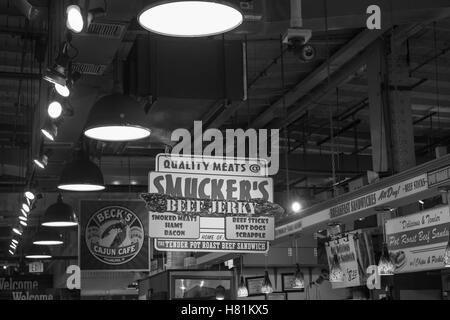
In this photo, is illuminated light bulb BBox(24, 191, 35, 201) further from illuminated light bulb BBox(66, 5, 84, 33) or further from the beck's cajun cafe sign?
illuminated light bulb BBox(66, 5, 84, 33)

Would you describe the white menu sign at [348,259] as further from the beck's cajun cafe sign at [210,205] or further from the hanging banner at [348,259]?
the beck's cajun cafe sign at [210,205]

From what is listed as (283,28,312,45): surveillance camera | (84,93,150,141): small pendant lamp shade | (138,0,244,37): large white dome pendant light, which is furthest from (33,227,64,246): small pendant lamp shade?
(138,0,244,37): large white dome pendant light

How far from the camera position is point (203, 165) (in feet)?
26.3

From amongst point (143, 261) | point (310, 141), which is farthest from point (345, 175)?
point (143, 261)

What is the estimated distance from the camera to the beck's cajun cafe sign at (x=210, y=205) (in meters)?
7.98

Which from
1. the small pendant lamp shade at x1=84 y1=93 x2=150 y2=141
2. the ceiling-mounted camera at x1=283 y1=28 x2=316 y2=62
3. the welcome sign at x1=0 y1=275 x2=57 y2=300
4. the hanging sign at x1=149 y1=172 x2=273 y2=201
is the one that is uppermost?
the ceiling-mounted camera at x1=283 y1=28 x2=316 y2=62

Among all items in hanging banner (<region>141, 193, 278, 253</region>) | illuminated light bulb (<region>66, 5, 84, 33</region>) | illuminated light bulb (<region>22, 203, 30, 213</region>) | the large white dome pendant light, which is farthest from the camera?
illuminated light bulb (<region>22, 203, 30, 213</region>)

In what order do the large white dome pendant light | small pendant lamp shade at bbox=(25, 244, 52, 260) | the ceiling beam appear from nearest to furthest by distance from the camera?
1. the large white dome pendant light
2. the ceiling beam
3. small pendant lamp shade at bbox=(25, 244, 52, 260)

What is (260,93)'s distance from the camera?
12297 millimetres

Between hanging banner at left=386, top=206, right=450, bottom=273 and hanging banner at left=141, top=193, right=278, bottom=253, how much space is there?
134 cm

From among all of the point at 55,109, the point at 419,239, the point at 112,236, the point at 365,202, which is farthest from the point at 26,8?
the point at 112,236

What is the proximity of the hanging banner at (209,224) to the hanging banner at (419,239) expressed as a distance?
1340 millimetres

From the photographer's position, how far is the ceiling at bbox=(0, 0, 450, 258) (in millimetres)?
6824

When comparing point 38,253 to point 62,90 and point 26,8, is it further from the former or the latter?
point 62,90
